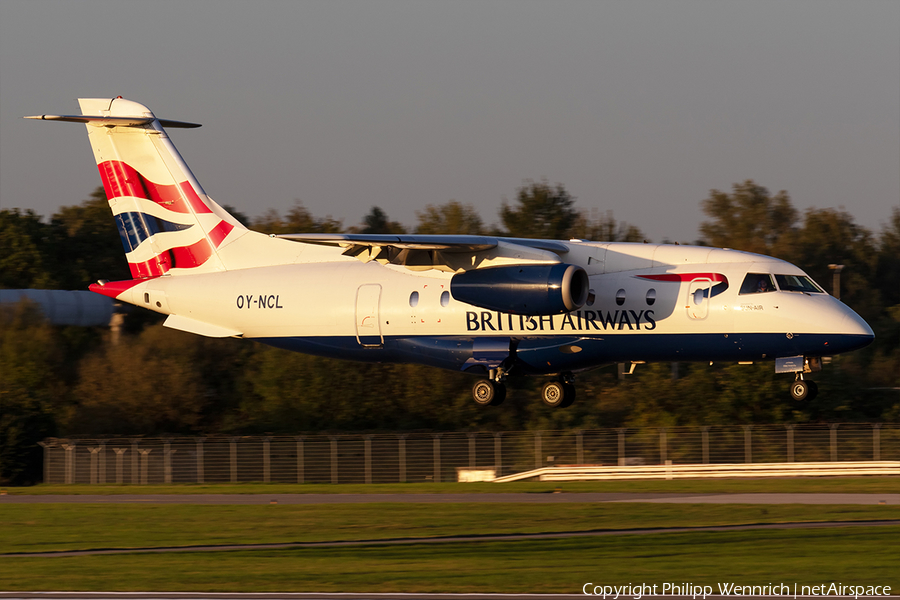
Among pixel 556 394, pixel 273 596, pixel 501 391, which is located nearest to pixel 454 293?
pixel 501 391

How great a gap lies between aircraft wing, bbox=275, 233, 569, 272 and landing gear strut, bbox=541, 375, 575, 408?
349 cm

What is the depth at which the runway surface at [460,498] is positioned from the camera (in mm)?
24203

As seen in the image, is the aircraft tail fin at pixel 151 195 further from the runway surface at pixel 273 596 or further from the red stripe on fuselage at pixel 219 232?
the runway surface at pixel 273 596

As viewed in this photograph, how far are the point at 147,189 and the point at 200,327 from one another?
458cm

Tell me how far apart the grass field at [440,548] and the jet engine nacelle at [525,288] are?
4439 millimetres

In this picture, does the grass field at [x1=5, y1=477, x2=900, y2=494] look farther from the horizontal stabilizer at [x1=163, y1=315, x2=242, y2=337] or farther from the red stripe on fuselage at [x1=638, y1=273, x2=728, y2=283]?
the red stripe on fuselage at [x1=638, y1=273, x2=728, y2=283]

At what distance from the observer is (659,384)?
43.2m

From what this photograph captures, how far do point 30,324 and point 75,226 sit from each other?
29.4 m

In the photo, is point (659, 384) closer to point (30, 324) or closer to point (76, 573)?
point (30, 324)

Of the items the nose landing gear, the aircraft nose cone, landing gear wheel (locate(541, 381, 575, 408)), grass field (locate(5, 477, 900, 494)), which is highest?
the aircraft nose cone

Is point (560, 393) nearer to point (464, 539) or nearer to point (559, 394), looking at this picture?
point (559, 394)

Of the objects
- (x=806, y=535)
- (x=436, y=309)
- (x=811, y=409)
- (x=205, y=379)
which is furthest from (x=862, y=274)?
(x=806, y=535)

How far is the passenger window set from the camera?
25.0 meters

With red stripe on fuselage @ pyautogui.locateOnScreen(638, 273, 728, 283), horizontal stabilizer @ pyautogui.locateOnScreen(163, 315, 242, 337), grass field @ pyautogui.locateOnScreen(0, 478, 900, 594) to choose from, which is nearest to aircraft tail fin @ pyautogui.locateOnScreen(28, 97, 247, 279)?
horizontal stabilizer @ pyautogui.locateOnScreen(163, 315, 242, 337)
